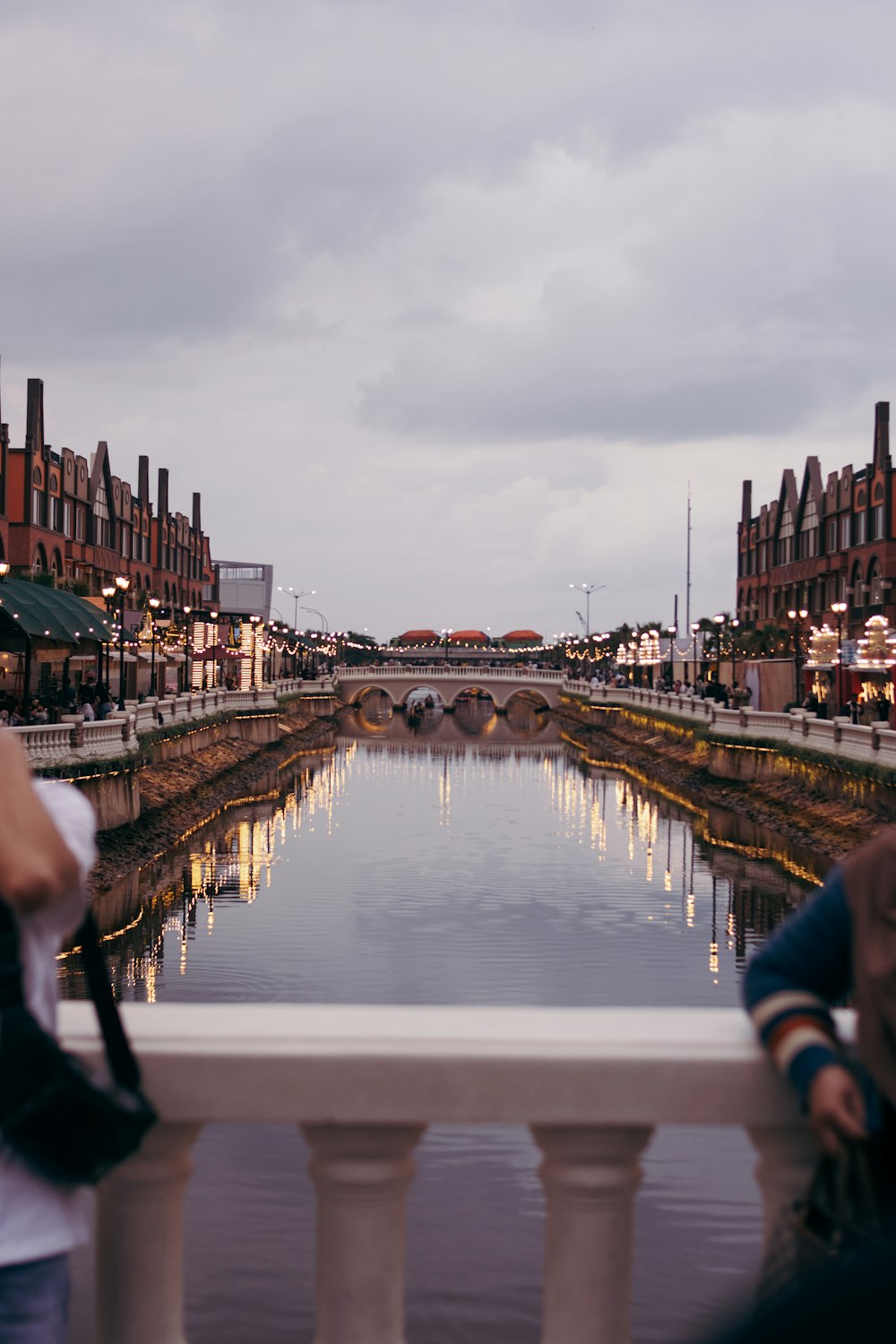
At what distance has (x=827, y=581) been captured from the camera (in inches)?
3073

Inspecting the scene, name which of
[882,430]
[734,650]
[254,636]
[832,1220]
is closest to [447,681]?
[254,636]

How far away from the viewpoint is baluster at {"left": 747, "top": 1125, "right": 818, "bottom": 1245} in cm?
314

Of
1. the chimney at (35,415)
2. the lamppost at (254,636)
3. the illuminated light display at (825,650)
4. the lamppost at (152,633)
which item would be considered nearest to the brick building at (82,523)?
the chimney at (35,415)

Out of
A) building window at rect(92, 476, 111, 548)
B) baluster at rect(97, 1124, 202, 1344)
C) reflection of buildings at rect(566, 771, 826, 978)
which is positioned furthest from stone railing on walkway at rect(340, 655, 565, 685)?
baluster at rect(97, 1124, 202, 1344)

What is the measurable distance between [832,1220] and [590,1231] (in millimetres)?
722

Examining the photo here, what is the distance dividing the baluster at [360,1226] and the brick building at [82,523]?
58.1 meters

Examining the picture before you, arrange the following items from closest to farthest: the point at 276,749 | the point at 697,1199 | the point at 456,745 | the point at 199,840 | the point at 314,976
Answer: the point at 697,1199
the point at 314,976
the point at 199,840
the point at 276,749
the point at 456,745

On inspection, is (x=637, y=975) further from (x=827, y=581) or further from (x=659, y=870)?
(x=827, y=581)

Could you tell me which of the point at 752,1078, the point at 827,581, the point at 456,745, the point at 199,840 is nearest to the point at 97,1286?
the point at 752,1078

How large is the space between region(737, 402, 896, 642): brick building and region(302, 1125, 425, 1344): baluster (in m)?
65.2

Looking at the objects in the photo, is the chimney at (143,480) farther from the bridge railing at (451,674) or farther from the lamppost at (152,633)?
the lamppost at (152,633)

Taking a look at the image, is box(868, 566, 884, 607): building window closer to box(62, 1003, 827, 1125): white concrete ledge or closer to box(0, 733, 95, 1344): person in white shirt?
box(62, 1003, 827, 1125): white concrete ledge

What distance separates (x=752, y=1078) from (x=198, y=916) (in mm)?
29357

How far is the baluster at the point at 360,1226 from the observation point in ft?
10.4
